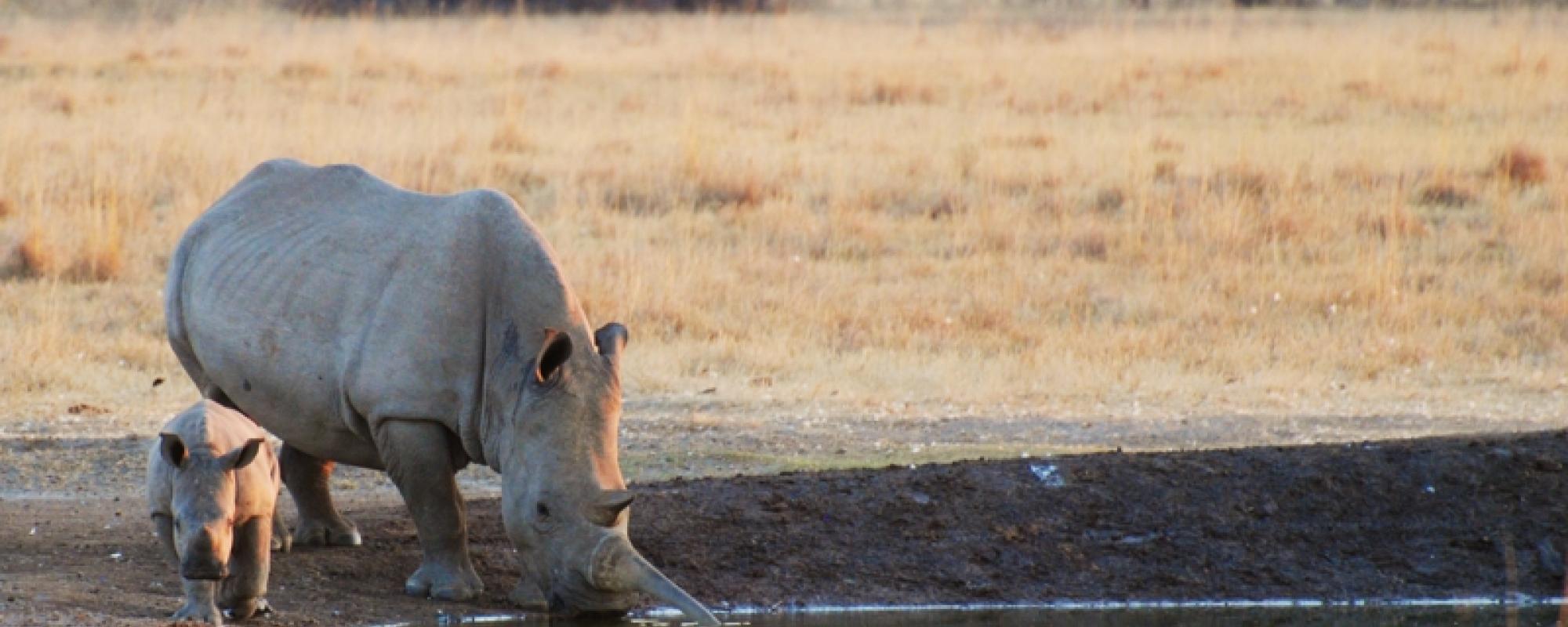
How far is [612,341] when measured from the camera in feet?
22.4

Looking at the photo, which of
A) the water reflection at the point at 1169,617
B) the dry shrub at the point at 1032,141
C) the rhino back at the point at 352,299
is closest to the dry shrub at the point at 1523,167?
the dry shrub at the point at 1032,141

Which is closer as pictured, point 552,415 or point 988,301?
point 552,415

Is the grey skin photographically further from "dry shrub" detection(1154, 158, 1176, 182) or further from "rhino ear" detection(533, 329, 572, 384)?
"dry shrub" detection(1154, 158, 1176, 182)

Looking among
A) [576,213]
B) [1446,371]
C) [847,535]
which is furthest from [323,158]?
[847,535]

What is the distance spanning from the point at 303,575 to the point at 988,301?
7316 millimetres

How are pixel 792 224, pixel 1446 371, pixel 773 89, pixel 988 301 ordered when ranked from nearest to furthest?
pixel 1446 371 < pixel 988 301 < pixel 792 224 < pixel 773 89

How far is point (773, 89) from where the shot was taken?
23328 mm

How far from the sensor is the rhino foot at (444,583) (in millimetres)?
7316

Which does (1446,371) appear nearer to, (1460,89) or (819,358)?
(819,358)

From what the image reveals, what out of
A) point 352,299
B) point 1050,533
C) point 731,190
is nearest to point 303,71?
point 731,190

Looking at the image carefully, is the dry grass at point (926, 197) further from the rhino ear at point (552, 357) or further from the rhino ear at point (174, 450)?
the rhino ear at point (174, 450)

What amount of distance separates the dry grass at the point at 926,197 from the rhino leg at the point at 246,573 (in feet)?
17.5

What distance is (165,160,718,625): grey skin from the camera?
6.54 metres

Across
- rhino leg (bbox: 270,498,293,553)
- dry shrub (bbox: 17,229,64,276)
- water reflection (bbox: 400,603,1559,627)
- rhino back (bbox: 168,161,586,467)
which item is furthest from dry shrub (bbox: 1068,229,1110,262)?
rhino leg (bbox: 270,498,293,553)
